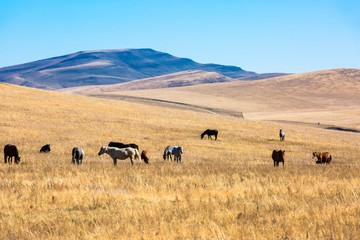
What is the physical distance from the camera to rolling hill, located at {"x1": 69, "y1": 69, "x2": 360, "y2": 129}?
8444cm

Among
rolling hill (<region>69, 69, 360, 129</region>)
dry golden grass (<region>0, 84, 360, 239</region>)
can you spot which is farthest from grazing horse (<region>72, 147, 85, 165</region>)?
rolling hill (<region>69, 69, 360, 129</region>)

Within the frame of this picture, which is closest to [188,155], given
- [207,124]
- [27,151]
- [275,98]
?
[27,151]

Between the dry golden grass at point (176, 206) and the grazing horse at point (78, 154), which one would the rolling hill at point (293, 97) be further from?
the dry golden grass at point (176, 206)

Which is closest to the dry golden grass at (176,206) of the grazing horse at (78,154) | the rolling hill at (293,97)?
the grazing horse at (78,154)

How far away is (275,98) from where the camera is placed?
12362 centimetres

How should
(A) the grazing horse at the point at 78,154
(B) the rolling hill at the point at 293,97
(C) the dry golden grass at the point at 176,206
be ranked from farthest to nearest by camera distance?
(B) the rolling hill at the point at 293,97 < (A) the grazing horse at the point at 78,154 < (C) the dry golden grass at the point at 176,206

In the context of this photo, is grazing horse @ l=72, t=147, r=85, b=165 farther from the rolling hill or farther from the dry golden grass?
the rolling hill

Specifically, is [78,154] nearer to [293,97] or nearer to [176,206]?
[176,206]

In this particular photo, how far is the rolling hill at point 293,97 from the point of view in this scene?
277 feet

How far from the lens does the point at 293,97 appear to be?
124m

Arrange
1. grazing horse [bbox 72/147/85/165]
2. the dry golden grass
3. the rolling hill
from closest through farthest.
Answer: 1. the dry golden grass
2. grazing horse [bbox 72/147/85/165]
3. the rolling hill

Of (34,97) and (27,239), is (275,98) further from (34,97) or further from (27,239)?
(27,239)

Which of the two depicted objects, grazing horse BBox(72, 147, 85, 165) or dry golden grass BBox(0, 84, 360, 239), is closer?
dry golden grass BBox(0, 84, 360, 239)

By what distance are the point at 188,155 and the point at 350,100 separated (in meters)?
107
